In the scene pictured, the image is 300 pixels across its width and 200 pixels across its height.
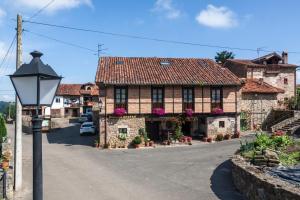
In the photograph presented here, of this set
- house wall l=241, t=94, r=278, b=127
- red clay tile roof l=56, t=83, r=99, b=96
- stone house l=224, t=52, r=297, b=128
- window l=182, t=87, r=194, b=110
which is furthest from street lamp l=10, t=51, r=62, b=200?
red clay tile roof l=56, t=83, r=99, b=96

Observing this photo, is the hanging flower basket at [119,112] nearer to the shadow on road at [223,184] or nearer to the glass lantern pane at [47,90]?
the shadow on road at [223,184]

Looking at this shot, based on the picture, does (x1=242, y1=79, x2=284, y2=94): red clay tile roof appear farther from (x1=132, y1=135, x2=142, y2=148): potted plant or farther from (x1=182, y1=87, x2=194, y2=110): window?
(x1=132, y1=135, x2=142, y2=148): potted plant

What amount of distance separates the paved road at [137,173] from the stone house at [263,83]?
29.2 feet

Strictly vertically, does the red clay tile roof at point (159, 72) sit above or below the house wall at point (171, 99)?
above

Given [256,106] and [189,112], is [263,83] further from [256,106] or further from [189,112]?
[189,112]

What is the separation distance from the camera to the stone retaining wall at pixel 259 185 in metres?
9.85

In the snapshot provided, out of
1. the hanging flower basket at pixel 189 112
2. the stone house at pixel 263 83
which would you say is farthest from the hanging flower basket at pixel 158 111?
the stone house at pixel 263 83

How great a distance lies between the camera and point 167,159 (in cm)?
2188

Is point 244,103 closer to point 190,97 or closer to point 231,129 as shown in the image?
point 231,129

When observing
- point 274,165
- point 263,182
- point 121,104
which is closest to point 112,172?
point 274,165

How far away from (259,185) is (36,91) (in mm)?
8844

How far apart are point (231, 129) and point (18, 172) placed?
20652 millimetres

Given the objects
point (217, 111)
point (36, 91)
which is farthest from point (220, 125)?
point (36, 91)

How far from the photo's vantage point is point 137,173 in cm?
1789
